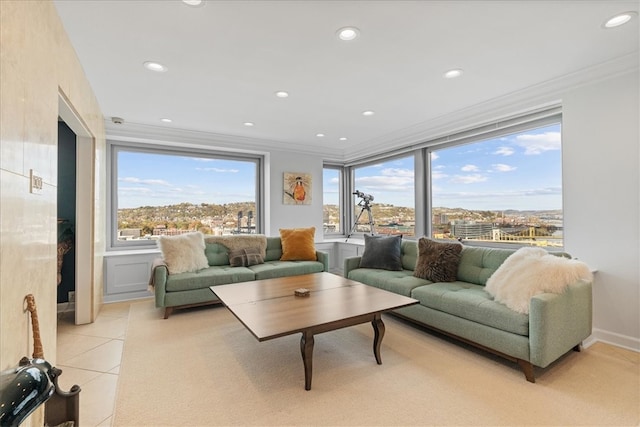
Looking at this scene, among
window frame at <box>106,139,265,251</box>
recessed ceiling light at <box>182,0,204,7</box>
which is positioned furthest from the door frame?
recessed ceiling light at <box>182,0,204,7</box>

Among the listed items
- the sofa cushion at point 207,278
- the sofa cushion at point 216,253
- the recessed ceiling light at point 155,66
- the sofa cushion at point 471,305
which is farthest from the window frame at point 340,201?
the recessed ceiling light at point 155,66

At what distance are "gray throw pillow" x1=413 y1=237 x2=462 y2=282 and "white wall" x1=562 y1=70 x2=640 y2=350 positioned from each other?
3.50 feet

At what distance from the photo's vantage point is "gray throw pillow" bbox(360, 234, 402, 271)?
151 inches

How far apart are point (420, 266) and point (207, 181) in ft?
12.3

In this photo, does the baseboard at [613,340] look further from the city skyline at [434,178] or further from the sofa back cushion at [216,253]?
the sofa back cushion at [216,253]

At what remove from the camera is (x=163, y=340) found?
2.83 m

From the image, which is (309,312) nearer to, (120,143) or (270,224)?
(270,224)

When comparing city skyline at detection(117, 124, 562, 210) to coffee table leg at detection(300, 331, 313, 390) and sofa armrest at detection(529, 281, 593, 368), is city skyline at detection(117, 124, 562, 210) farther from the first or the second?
coffee table leg at detection(300, 331, 313, 390)

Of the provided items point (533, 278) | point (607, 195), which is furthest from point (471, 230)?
point (533, 278)

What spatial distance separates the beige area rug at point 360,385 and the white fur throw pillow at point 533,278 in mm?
527

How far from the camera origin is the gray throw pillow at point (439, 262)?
322cm

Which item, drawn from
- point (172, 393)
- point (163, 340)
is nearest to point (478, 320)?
point (172, 393)

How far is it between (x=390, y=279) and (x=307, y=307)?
1.34 metres

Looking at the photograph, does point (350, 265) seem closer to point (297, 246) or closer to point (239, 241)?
point (297, 246)
